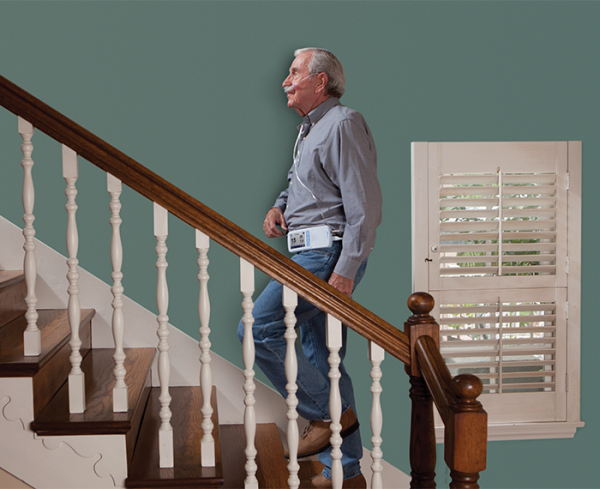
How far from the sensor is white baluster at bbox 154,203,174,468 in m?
1.35

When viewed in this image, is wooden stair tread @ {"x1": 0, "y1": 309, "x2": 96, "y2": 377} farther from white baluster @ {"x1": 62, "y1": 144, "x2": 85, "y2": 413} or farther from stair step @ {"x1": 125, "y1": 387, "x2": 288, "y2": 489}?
stair step @ {"x1": 125, "y1": 387, "x2": 288, "y2": 489}

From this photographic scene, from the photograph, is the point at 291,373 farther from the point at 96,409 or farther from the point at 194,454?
the point at 96,409

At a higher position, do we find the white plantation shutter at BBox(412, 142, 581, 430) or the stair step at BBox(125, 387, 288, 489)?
the white plantation shutter at BBox(412, 142, 581, 430)

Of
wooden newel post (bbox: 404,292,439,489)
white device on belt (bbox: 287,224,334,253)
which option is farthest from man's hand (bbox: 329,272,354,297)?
wooden newel post (bbox: 404,292,439,489)

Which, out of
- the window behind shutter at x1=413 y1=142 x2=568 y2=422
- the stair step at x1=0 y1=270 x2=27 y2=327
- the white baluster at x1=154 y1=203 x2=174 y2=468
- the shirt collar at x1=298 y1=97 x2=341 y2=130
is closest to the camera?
the white baluster at x1=154 y1=203 x2=174 y2=468

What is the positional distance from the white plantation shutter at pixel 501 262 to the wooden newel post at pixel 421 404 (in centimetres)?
103

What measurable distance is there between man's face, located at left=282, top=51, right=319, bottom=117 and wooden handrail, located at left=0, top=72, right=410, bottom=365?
0.91 m

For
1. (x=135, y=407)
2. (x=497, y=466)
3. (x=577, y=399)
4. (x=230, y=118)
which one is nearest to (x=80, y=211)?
(x=230, y=118)

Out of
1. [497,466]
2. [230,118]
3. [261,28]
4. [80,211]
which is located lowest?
[497,466]

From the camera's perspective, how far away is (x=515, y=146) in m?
2.50

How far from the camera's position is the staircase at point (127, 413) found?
137 cm

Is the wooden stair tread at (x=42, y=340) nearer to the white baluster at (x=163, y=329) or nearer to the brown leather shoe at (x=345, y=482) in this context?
the white baluster at (x=163, y=329)

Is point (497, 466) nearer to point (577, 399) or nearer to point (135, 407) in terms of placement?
point (577, 399)

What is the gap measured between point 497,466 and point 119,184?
2393 millimetres
